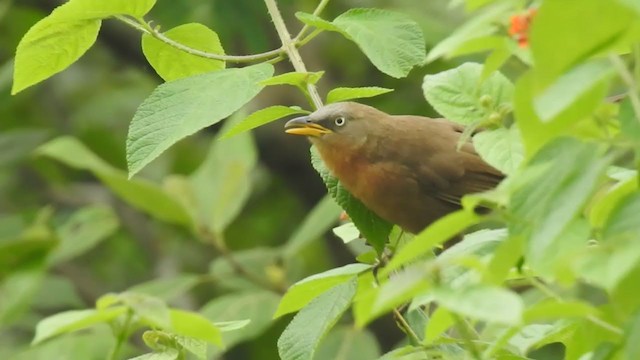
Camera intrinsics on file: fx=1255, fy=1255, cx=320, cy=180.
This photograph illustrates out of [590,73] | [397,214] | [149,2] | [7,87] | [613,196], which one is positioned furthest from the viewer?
[7,87]

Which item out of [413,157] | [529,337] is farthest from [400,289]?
[413,157]

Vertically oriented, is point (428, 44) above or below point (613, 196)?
below

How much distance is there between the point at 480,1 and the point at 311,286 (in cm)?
62

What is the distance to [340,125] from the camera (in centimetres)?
286

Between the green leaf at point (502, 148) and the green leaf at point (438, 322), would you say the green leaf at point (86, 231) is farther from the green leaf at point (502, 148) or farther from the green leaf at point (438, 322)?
the green leaf at point (438, 322)

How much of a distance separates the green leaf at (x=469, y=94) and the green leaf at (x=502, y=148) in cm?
6

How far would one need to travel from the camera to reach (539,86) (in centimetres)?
124

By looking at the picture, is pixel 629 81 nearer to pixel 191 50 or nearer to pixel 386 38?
pixel 386 38

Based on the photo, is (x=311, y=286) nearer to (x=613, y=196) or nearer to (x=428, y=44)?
(x=613, y=196)

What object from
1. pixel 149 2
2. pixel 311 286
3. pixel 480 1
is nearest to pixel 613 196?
pixel 480 1

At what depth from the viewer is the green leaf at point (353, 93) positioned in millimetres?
2103

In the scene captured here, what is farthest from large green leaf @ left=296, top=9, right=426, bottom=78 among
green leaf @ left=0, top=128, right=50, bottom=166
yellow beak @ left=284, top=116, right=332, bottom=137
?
green leaf @ left=0, top=128, right=50, bottom=166

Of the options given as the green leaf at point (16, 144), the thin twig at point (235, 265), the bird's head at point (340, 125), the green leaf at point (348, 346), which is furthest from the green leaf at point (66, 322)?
the green leaf at point (16, 144)

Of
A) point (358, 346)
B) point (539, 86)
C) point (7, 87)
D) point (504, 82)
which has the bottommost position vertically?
point (358, 346)
